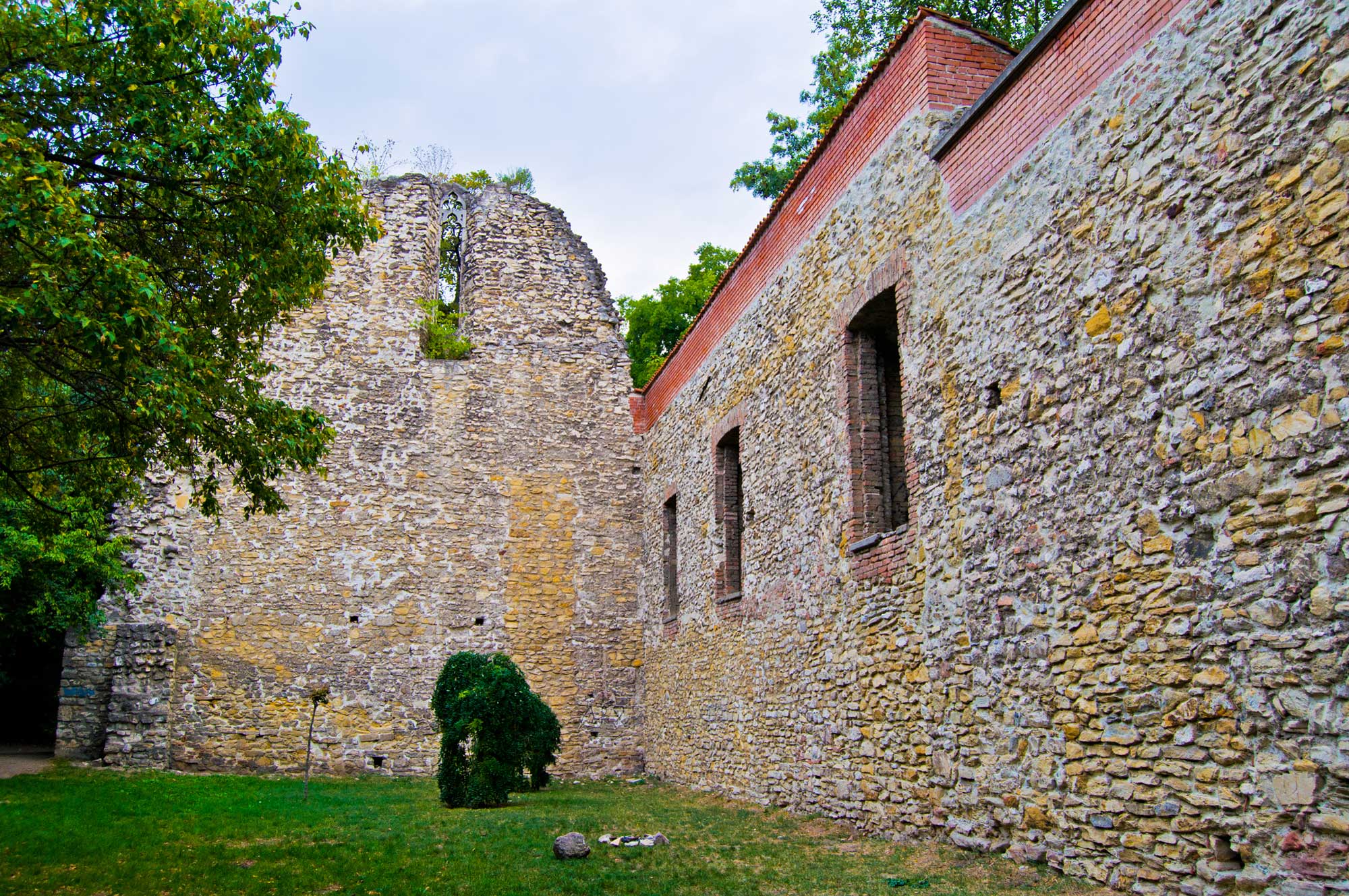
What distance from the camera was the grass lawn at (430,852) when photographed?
5.79 metres

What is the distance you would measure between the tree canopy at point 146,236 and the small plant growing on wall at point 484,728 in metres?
3.67

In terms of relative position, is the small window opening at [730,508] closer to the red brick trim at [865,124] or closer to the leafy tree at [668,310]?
the red brick trim at [865,124]

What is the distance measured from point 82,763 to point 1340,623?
14696 millimetres

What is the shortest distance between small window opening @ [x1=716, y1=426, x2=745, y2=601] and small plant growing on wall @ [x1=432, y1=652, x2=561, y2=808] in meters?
2.78

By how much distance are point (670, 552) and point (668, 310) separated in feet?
31.9

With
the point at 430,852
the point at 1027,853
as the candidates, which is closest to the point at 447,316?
the point at 430,852

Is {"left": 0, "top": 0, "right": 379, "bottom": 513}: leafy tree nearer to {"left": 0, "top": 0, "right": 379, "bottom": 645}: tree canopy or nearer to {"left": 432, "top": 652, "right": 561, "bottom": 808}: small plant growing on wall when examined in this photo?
{"left": 0, "top": 0, "right": 379, "bottom": 645}: tree canopy

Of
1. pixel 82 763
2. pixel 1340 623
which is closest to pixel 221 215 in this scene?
pixel 1340 623

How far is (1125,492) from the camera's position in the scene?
4.85 metres

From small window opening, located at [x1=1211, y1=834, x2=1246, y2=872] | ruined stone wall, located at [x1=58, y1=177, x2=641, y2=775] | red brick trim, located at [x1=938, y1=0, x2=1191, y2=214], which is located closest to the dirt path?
ruined stone wall, located at [x1=58, y1=177, x2=641, y2=775]

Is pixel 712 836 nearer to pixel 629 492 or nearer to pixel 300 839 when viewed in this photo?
pixel 300 839

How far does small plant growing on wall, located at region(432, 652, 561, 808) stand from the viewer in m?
9.80

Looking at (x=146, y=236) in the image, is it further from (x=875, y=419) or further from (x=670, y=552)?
(x=670, y=552)

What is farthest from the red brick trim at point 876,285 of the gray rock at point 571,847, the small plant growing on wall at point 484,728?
the small plant growing on wall at point 484,728
